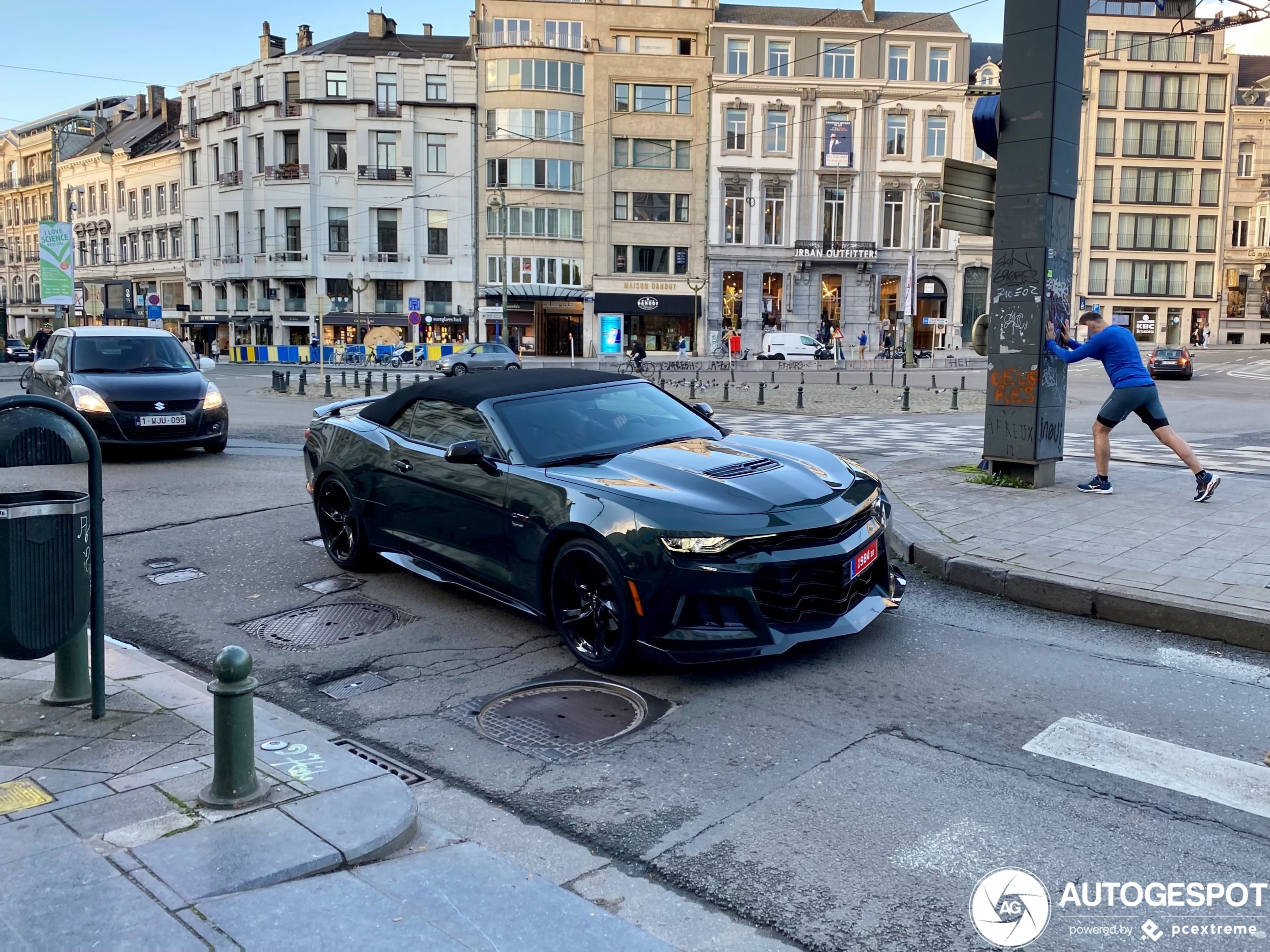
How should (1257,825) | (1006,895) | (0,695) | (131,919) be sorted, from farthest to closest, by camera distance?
(0,695), (1257,825), (1006,895), (131,919)

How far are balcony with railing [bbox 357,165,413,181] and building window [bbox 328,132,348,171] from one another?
1.02 meters

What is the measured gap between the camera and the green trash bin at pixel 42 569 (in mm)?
4016

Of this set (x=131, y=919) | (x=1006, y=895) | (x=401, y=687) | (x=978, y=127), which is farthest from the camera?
(x=978, y=127)

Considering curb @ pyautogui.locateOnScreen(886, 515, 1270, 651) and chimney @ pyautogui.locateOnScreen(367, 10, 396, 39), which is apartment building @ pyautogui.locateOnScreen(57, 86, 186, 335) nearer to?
chimney @ pyautogui.locateOnScreen(367, 10, 396, 39)

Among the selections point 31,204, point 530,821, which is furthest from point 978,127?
point 31,204

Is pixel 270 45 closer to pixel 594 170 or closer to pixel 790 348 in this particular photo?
pixel 594 170

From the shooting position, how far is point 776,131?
5900 cm

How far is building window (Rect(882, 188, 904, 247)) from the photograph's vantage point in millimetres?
59906

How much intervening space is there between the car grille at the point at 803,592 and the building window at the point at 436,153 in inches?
2253

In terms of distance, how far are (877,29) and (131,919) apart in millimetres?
63693

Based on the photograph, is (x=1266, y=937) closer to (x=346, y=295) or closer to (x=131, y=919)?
(x=131, y=919)

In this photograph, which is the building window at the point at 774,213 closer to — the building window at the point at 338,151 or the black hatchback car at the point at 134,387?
the building window at the point at 338,151

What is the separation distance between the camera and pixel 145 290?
70.5 meters

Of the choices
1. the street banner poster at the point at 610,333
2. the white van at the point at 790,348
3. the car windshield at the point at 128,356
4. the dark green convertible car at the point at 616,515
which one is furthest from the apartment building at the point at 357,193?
the dark green convertible car at the point at 616,515
